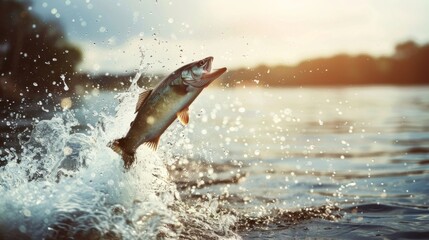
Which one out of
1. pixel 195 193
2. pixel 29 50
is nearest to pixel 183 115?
pixel 195 193

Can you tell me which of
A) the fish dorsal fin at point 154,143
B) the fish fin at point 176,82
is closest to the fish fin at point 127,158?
the fish dorsal fin at point 154,143

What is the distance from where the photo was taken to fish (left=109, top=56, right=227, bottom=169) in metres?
5.45

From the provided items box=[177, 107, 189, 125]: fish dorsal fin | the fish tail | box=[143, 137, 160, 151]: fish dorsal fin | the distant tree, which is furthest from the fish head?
the distant tree

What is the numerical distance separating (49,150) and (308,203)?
13.4 feet

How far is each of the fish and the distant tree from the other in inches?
1639

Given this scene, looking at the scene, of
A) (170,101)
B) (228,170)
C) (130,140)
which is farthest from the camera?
(228,170)

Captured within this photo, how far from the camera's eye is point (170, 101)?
5641 mm

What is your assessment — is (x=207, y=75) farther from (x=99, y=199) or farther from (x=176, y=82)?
(x=99, y=199)

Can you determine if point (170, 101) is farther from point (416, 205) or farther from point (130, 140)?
point (416, 205)

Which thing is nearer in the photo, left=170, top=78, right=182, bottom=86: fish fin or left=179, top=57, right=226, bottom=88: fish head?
left=179, top=57, right=226, bottom=88: fish head

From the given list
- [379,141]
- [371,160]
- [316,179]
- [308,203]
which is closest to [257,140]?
[379,141]

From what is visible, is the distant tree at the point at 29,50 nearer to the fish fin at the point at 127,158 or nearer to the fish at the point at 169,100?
the fish fin at the point at 127,158

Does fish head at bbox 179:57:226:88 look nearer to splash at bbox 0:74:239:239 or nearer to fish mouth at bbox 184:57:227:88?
fish mouth at bbox 184:57:227:88

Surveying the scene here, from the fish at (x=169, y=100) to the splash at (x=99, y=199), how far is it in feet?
4.00
